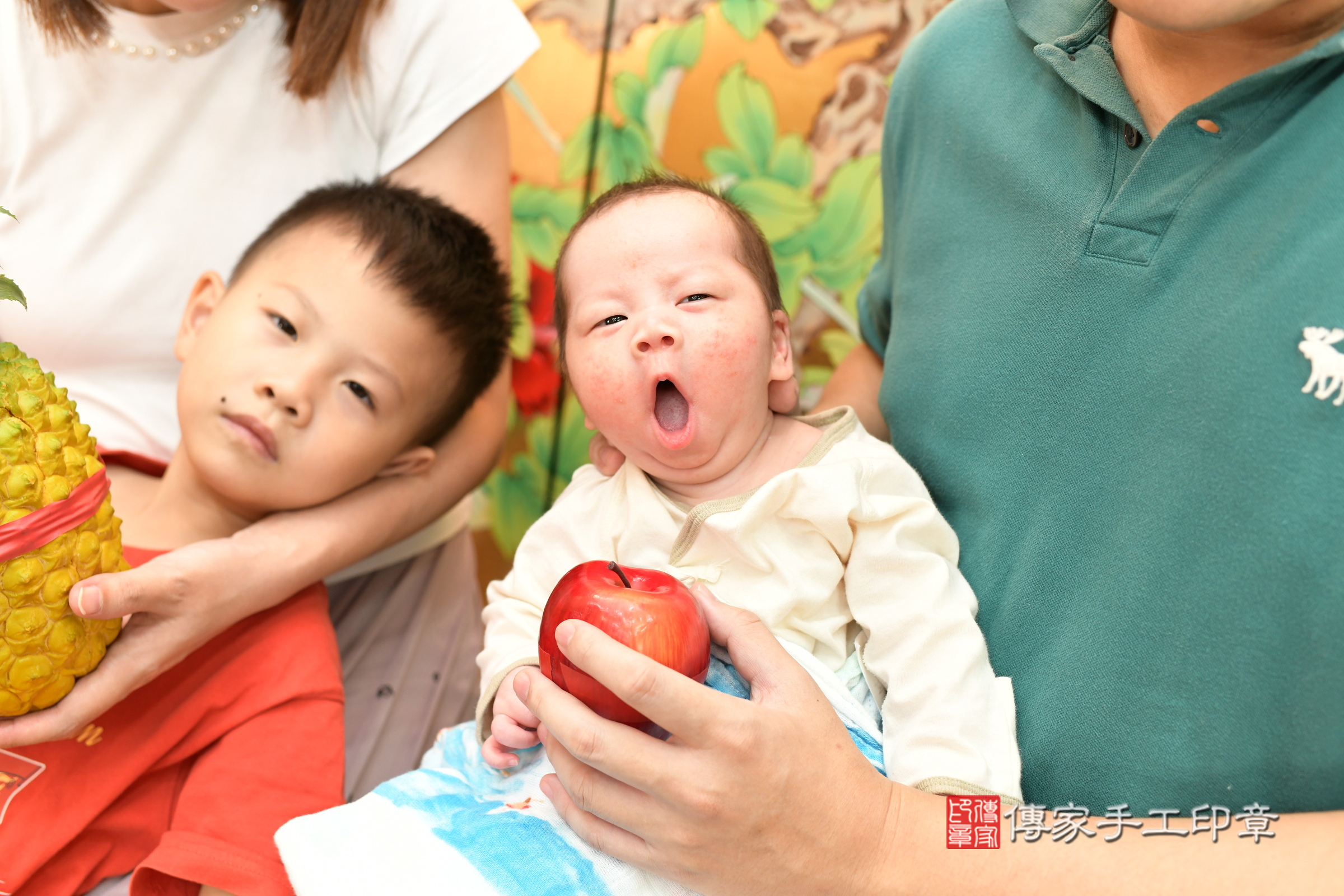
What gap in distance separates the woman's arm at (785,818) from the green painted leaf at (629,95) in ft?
4.91

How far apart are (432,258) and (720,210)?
47 cm

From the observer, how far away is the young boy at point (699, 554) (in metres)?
1.01

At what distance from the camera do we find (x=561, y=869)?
981 mm

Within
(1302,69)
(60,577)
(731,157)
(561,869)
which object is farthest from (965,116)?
(60,577)

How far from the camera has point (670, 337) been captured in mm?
1135

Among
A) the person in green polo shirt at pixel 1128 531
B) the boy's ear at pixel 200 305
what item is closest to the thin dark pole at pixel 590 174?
the boy's ear at pixel 200 305

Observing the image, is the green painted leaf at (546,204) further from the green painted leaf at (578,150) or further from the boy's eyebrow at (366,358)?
the boy's eyebrow at (366,358)

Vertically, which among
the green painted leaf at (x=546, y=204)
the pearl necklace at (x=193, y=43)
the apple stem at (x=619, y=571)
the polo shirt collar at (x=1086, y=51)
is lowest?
the green painted leaf at (x=546, y=204)

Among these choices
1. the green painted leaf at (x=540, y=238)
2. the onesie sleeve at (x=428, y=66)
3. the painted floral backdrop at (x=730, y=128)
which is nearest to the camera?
the onesie sleeve at (x=428, y=66)

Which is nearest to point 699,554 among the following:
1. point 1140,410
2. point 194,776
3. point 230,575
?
point 1140,410

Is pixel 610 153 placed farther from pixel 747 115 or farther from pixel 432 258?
pixel 432 258

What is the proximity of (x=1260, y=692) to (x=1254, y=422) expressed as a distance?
251 mm

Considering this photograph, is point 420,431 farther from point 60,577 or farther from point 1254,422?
point 1254,422

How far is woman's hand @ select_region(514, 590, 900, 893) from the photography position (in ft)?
2.90
